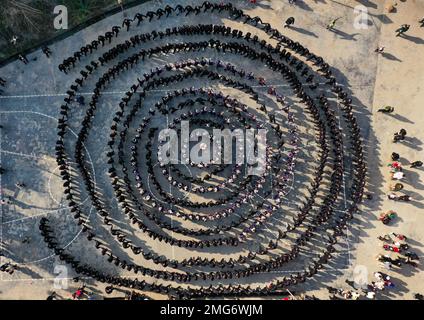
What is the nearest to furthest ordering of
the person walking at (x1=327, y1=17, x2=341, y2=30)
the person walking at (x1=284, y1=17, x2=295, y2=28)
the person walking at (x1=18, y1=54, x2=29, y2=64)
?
the person walking at (x1=18, y1=54, x2=29, y2=64) → the person walking at (x1=284, y1=17, x2=295, y2=28) → the person walking at (x1=327, y1=17, x2=341, y2=30)

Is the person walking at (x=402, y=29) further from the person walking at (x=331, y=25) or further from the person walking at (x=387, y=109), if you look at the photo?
the person walking at (x=387, y=109)

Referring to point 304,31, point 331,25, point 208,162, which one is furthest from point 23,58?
point 331,25

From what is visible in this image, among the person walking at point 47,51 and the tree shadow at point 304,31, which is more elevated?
the tree shadow at point 304,31

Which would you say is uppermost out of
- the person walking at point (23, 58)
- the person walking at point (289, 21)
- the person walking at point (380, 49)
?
the person walking at point (289, 21)

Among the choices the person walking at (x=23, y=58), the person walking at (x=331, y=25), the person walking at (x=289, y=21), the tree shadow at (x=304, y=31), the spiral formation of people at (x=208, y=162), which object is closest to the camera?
the person walking at (x=23, y=58)

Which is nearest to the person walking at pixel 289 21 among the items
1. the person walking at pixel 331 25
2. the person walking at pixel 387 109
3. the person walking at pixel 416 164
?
the person walking at pixel 331 25

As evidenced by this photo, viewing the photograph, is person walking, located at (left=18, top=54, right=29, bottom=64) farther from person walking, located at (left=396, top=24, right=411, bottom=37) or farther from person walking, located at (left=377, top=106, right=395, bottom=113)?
person walking, located at (left=396, top=24, right=411, bottom=37)

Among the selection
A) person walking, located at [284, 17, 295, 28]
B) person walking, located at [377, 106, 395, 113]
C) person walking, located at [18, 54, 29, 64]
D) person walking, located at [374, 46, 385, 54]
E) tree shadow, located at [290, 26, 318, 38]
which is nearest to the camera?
person walking, located at [18, 54, 29, 64]

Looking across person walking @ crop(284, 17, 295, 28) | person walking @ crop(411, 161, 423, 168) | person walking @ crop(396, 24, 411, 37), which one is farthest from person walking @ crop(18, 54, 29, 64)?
person walking @ crop(411, 161, 423, 168)

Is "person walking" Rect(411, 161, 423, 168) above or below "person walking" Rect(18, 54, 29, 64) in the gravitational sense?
below
